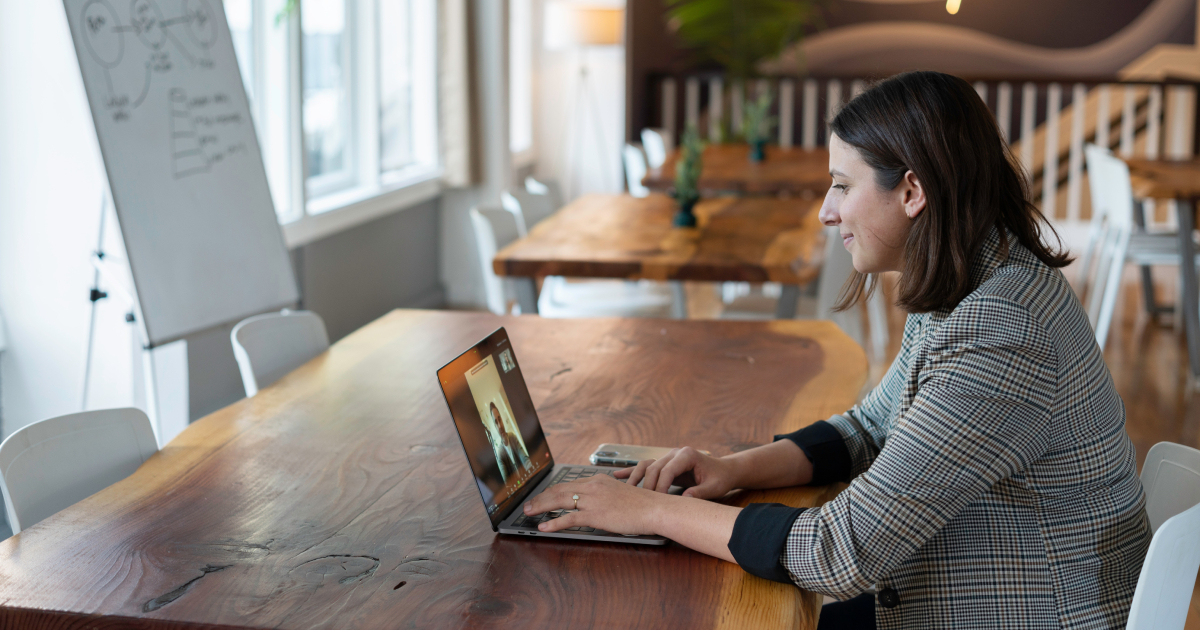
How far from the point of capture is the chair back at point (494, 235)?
10.9 feet

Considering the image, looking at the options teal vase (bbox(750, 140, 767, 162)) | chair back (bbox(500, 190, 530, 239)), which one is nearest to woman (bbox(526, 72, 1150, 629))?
chair back (bbox(500, 190, 530, 239))

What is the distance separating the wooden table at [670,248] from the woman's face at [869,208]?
1.12m

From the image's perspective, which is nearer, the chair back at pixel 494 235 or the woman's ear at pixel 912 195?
the woman's ear at pixel 912 195

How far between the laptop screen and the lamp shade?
5771 millimetres

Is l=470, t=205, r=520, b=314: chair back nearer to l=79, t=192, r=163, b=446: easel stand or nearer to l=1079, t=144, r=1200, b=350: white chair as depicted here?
l=79, t=192, r=163, b=446: easel stand

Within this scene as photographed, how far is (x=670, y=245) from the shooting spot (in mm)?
3082

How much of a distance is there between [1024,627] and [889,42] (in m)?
7.30

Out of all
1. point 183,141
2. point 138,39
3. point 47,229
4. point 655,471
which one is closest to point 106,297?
point 47,229

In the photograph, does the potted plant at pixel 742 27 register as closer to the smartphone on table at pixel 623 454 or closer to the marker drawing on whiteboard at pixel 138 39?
the marker drawing on whiteboard at pixel 138 39

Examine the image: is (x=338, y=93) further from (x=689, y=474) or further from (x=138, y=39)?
(x=689, y=474)

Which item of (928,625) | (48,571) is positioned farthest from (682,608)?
(48,571)

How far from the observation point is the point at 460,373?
125 cm

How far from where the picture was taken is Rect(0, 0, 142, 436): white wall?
9.00 feet

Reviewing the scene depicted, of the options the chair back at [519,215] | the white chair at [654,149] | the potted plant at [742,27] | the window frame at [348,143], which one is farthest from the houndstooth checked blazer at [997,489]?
the potted plant at [742,27]
